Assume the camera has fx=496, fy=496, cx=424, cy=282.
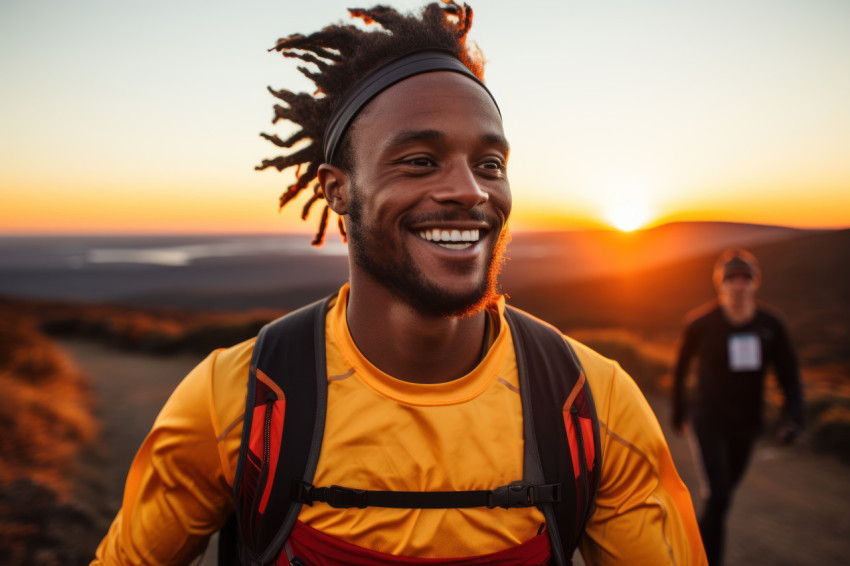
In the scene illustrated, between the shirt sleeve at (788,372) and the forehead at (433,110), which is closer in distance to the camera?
the forehead at (433,110)

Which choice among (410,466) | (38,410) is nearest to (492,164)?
(410,466)

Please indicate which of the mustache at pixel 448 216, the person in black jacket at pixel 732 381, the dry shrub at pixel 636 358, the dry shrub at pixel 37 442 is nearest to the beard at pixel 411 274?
the mustache at pixel 448 216

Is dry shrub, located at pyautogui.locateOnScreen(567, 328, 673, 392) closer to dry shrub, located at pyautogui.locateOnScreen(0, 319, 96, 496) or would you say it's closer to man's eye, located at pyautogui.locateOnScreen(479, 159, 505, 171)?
man's eye, located at pyautogui.locateOnScreen(479, 159, 505, 171)

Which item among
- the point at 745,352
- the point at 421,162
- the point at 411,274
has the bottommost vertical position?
the point at 745,352

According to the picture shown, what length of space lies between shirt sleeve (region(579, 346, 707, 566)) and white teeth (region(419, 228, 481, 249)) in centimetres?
75

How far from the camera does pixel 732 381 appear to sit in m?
4.27

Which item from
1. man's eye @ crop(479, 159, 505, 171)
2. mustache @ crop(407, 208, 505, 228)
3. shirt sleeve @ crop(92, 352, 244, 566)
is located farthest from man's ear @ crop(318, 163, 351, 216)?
shirt sleeve @ crop(92, 352, 244, 566)

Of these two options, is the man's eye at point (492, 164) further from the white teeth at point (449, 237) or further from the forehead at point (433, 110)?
the white teeth at point (449, 237)

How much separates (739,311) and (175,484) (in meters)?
4.59

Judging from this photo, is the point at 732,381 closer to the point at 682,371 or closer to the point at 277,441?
the point at 682,371

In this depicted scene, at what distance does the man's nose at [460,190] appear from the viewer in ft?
5.56

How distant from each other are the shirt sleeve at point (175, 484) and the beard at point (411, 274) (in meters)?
0.74

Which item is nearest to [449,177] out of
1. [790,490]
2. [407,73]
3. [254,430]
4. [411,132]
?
[411,132]

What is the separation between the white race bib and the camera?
428cm
